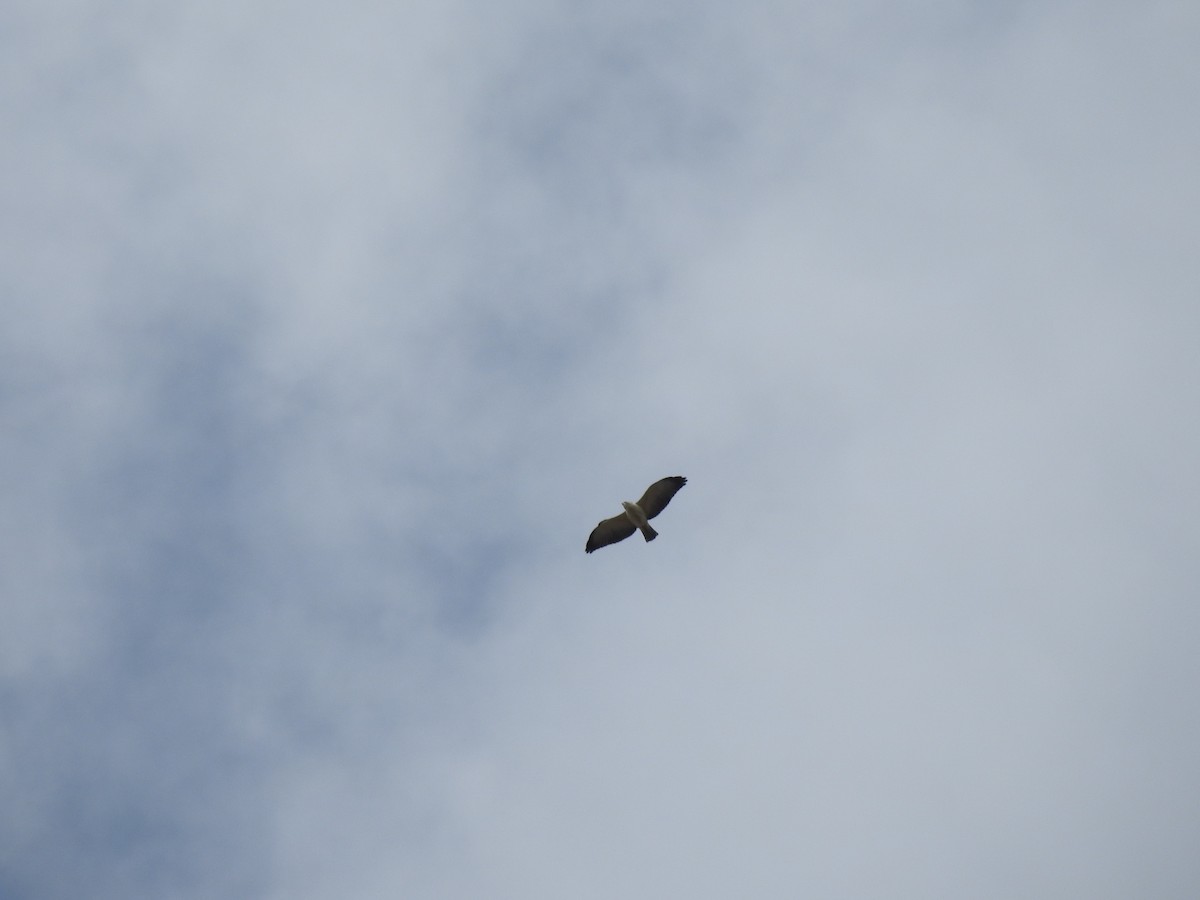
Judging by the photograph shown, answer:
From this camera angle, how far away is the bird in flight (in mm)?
36844

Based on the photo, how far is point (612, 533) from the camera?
126ft

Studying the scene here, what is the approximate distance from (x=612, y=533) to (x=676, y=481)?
3.24 metres

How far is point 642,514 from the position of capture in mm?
37000

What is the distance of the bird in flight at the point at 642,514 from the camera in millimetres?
36844

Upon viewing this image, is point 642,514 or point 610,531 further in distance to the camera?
point 610,531

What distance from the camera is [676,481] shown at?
121ft

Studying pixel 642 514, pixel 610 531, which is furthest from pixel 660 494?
pixel 610 531

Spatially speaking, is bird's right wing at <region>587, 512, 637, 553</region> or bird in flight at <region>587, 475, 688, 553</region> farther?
bird's right wing at <region>587, 512, 637, 553</region>

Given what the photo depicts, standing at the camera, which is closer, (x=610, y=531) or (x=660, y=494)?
(x=660, y=494)

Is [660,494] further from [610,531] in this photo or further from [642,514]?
[610,531]

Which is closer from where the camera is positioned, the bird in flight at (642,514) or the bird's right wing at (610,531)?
the bird in flight at (642,514)
